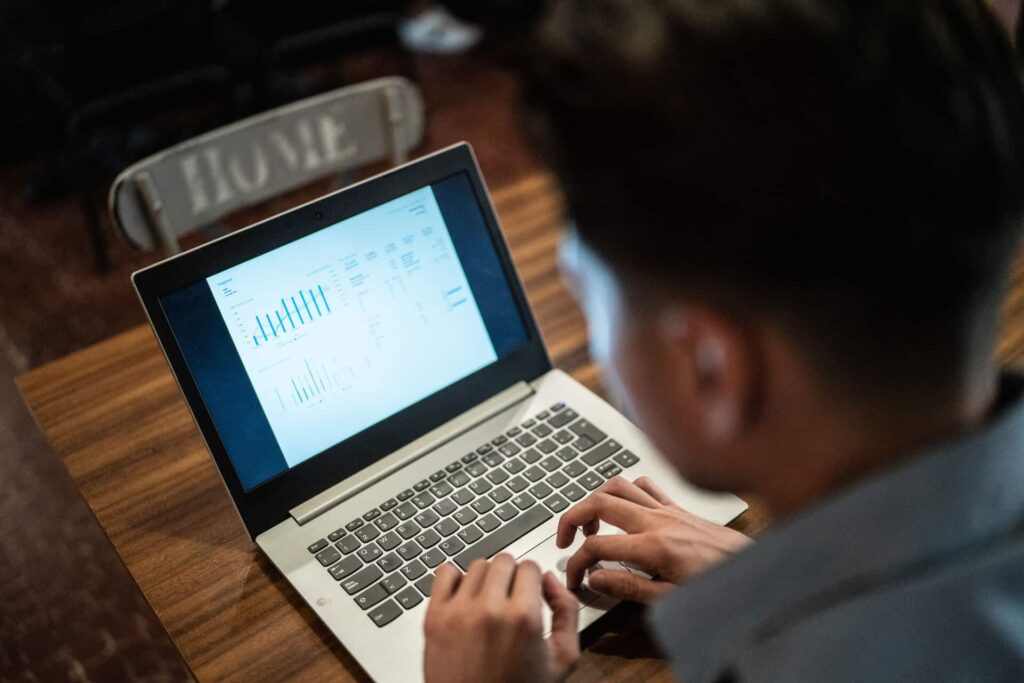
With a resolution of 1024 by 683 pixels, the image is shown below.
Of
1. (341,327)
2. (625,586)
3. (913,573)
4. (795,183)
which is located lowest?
(625,586)

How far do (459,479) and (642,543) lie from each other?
201mm

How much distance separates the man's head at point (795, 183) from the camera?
0.44m

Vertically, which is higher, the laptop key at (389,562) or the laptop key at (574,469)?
the laptop key at (389,562)

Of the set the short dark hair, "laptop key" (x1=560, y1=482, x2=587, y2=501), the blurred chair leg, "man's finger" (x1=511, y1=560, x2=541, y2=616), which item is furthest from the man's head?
the blurred chair leg

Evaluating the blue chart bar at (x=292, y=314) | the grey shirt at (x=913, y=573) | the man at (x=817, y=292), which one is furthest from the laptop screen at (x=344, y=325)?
the grey shirt at (x=913, y=573)

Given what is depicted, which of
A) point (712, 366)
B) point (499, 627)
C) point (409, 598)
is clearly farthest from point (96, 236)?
point (712, 366)

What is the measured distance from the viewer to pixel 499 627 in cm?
68

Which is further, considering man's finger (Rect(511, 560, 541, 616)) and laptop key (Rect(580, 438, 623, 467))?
laptop key (Rect(580, 438, 623, 467))

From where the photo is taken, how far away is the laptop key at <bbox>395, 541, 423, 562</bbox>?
0.80 metres

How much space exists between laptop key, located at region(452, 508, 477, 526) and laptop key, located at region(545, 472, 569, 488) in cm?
8

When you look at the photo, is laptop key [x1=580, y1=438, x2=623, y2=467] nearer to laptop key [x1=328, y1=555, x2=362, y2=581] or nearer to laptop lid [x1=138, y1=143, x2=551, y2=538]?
laptop lid [x1=138, y1=143, x2=551, y2=538]

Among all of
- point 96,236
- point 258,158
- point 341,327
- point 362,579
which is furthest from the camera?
point 96,236

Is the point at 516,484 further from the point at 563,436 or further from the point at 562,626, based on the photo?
the point at 562,626

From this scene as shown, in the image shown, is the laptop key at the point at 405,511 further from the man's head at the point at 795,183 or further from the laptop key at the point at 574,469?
the man's head at the point at 795,183
